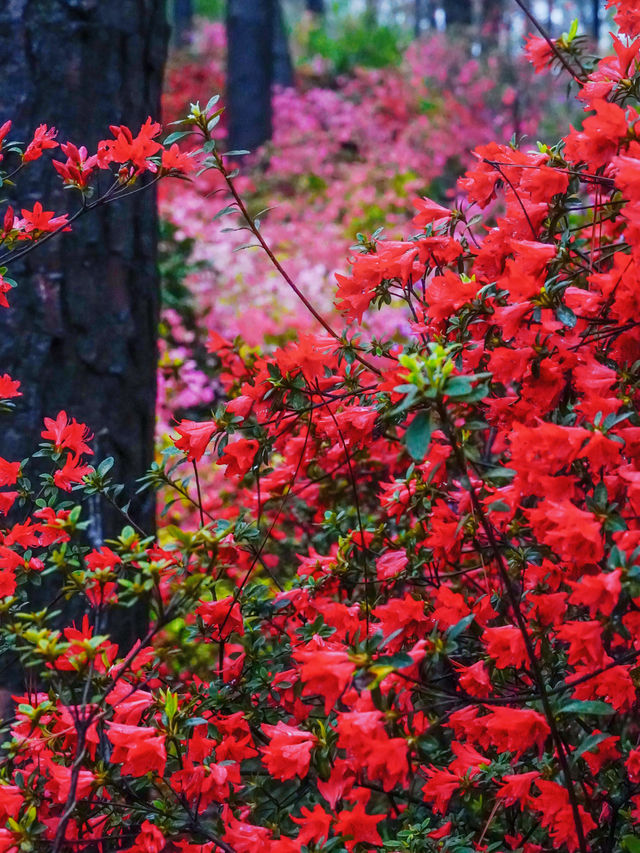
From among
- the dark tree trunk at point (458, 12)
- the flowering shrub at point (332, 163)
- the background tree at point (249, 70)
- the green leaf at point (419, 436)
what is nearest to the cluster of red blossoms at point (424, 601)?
the green leaf at point (419, 436)

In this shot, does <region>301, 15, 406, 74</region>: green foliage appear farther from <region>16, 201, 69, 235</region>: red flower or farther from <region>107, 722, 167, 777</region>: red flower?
<region>107, 722, 167, 777</region>: red flower

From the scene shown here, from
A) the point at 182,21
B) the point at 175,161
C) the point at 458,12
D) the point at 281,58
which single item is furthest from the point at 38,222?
the point at 182,21

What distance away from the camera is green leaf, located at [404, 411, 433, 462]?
1018 millimetres

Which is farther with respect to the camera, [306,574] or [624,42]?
[306,574]

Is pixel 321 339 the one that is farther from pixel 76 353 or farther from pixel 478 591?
pixel 76 353

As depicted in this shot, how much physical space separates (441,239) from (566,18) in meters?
17.2

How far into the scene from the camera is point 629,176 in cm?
108

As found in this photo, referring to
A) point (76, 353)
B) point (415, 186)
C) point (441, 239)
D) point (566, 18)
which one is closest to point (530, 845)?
point (441, 239)

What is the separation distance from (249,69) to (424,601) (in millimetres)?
9320

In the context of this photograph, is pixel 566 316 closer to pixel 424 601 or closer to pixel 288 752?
pixel 424 601

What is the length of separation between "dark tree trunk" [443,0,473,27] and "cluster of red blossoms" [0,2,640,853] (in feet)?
38.6

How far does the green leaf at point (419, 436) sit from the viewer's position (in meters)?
1.02

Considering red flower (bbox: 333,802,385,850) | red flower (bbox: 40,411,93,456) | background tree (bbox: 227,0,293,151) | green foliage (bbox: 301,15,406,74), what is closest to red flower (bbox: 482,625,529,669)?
red flower (bbox: 333,802,385,850)

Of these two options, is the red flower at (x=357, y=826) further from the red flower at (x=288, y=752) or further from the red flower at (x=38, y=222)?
the red flower at (x=38, y=222)
